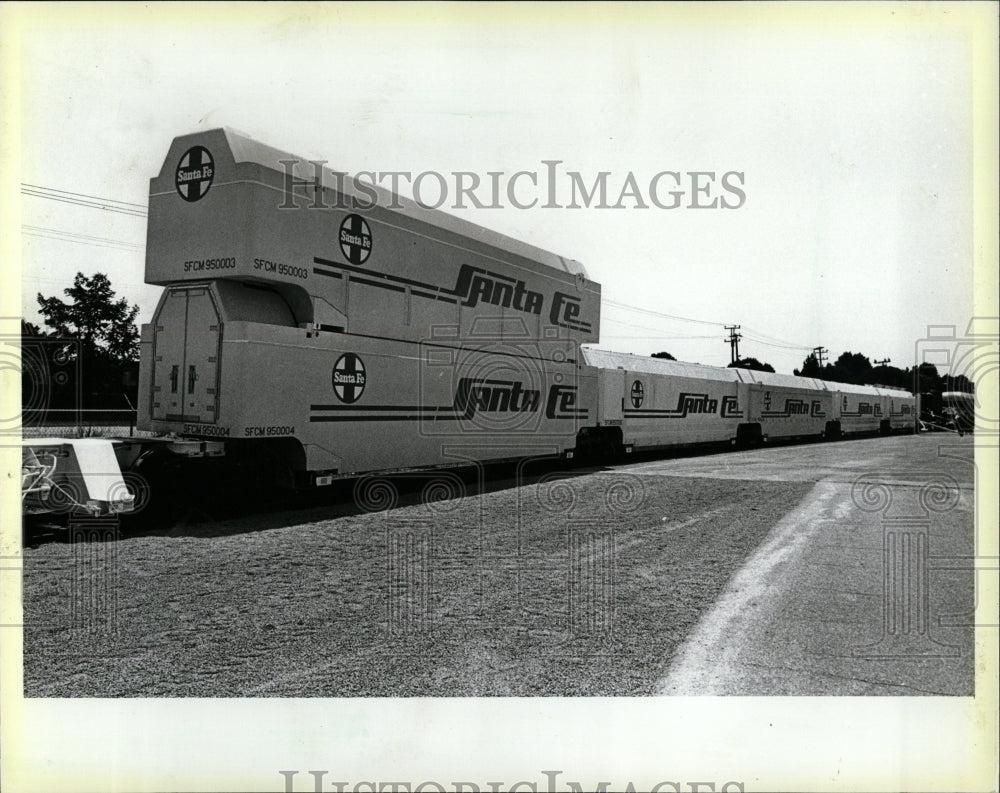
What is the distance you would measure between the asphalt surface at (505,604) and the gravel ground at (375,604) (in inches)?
0.7

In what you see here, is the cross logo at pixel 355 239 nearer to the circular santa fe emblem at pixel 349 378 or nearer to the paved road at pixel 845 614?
the circular santa fe emblem at pixel 349 378

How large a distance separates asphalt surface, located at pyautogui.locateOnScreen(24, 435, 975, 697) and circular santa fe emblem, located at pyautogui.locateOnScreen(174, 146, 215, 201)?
3.83 m

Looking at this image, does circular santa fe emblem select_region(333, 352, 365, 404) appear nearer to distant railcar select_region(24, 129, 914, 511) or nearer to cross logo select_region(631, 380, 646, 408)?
distant railcar select_region(24, 129, 914, 511)

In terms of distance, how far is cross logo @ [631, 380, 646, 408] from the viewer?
17.1m

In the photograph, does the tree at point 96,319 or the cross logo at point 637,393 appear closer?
the tree at point 96,319

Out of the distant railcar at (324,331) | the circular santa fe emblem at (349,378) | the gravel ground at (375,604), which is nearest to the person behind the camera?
the gravel ground at (375,604)

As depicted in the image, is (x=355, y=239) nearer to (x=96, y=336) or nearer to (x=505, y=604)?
(x=505, y=604)

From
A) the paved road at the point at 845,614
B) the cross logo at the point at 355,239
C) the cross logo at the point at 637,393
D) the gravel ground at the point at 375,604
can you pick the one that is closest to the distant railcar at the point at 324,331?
the cross logo at the point at 355,239

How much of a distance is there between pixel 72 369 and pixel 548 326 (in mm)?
8677

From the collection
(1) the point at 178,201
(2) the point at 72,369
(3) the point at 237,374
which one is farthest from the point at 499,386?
(2) the point at 72,369

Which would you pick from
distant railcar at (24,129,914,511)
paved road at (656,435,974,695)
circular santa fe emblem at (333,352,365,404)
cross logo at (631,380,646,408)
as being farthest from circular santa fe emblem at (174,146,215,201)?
cross logo at (631,380,646,408)

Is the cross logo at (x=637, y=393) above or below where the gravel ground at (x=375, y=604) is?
above

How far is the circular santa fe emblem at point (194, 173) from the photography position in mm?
7660

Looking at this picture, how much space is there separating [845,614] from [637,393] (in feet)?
42.4
